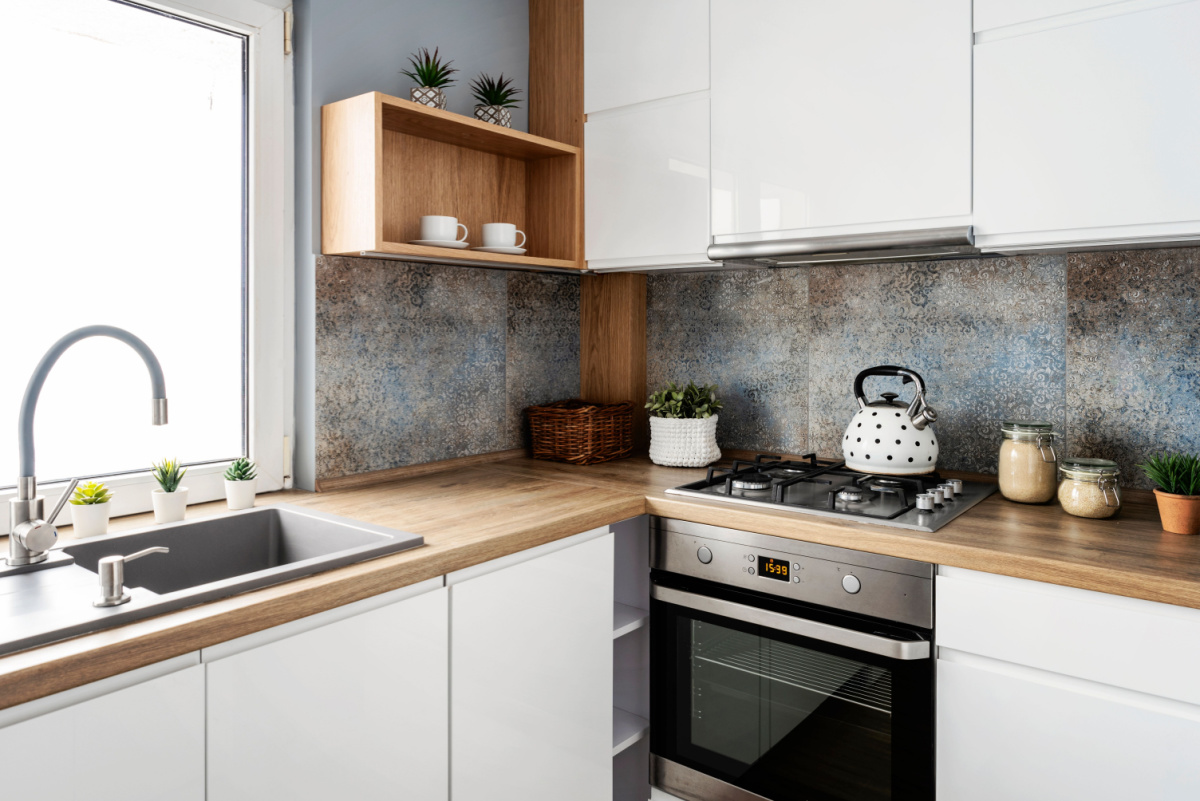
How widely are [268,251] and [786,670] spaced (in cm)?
157

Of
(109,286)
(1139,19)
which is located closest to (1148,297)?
(1139,19)

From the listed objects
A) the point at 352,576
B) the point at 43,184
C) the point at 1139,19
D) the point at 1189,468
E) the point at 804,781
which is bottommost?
the point at 804,781

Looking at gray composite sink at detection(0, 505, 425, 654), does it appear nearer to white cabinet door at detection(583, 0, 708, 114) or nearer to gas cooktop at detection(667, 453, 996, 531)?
gas cooktop at detection(667, 453, 996, 531)

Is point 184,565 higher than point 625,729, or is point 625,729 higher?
point 184,565

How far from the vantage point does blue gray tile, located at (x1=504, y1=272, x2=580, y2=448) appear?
2492 mm

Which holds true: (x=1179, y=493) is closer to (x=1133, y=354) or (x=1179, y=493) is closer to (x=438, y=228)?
(x=1133, y=354)

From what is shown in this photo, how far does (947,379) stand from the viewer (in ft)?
6.97

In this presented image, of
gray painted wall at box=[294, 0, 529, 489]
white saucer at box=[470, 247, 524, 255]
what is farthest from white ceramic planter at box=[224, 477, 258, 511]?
white saucer at box=[470, 247, 524, 255]

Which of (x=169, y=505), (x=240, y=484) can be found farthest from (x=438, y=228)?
(x=169, y=505)

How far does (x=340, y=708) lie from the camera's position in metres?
1.24

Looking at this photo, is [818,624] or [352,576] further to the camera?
[818,624]

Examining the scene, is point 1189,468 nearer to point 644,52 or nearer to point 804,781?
point 804,781

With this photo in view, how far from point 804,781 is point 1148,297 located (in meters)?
1.39

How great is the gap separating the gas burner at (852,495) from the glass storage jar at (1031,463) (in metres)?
0.34
